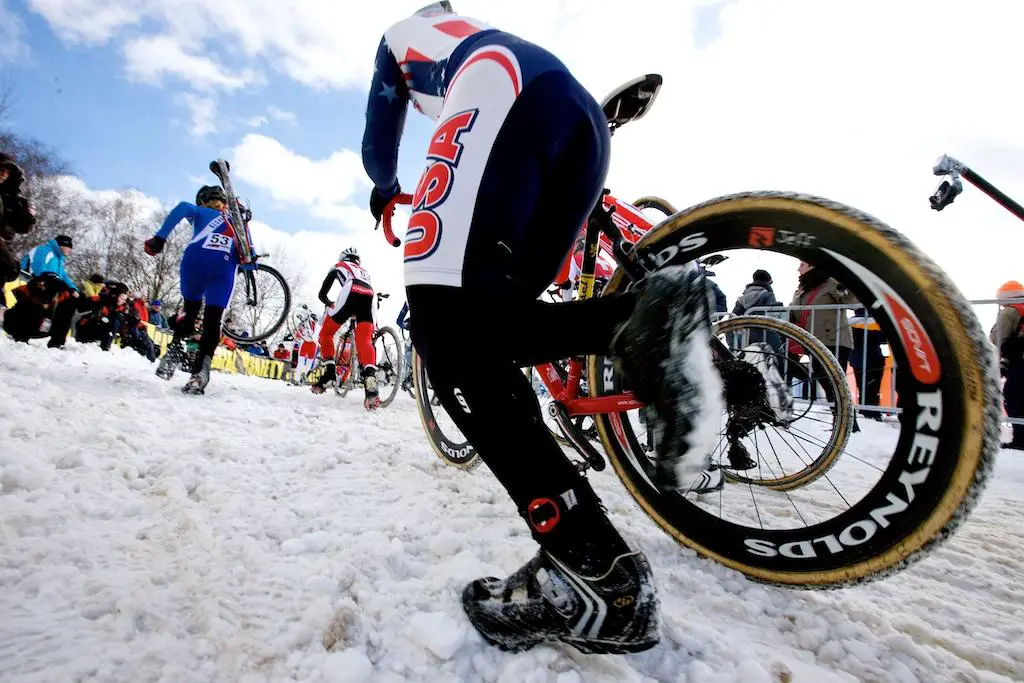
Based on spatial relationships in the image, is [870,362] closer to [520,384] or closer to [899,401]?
[899,401]

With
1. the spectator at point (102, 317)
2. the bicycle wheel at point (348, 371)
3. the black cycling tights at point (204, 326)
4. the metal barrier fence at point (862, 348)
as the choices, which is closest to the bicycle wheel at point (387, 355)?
the bicycle wheel at point (348, 371)

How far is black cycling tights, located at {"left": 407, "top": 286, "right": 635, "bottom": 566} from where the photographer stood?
3.24 feet

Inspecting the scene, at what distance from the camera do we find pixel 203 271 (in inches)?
183

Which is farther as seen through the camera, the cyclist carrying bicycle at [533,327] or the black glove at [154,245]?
the black glove at [154,245]

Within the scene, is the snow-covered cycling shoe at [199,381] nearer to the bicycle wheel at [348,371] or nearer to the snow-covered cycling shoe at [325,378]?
the snow-covered cycling shoe at [325,378]

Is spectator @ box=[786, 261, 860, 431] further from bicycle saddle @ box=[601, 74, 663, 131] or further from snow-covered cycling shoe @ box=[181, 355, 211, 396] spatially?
Answer: snow-covered cycling shoe @ box=[181, 355, 211, 396]

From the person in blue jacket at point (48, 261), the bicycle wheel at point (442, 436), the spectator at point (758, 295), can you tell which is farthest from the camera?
the person in blue jacket at point (48, 261)

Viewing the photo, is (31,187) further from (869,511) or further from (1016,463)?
(1016,463)

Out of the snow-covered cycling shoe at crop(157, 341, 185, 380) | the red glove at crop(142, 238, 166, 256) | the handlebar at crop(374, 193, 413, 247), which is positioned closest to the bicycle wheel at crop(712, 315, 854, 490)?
the handlebar at crop(374, 193, 413, 247)

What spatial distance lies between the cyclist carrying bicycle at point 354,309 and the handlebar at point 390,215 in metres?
3.58

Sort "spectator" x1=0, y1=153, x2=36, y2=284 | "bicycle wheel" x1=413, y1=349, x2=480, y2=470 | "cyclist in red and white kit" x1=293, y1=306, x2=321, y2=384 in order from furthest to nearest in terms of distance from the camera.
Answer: "cyclist in red and white kit" x1=293, y1=306, x2=321, y2=384, "spectator" x1=0, y1=153, x2=36, y2=284, "bicycle wheel" x1=413, y1=349, x2=480, y2=470

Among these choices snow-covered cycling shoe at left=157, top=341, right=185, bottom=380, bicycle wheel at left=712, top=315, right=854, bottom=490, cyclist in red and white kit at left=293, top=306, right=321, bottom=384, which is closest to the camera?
bicycle wheel at left=712, top=315, right=854, bottom=490

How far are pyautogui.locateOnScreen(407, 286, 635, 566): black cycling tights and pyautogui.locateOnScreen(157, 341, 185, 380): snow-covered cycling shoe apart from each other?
15.8ft

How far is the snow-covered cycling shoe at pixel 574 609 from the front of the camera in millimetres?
914
